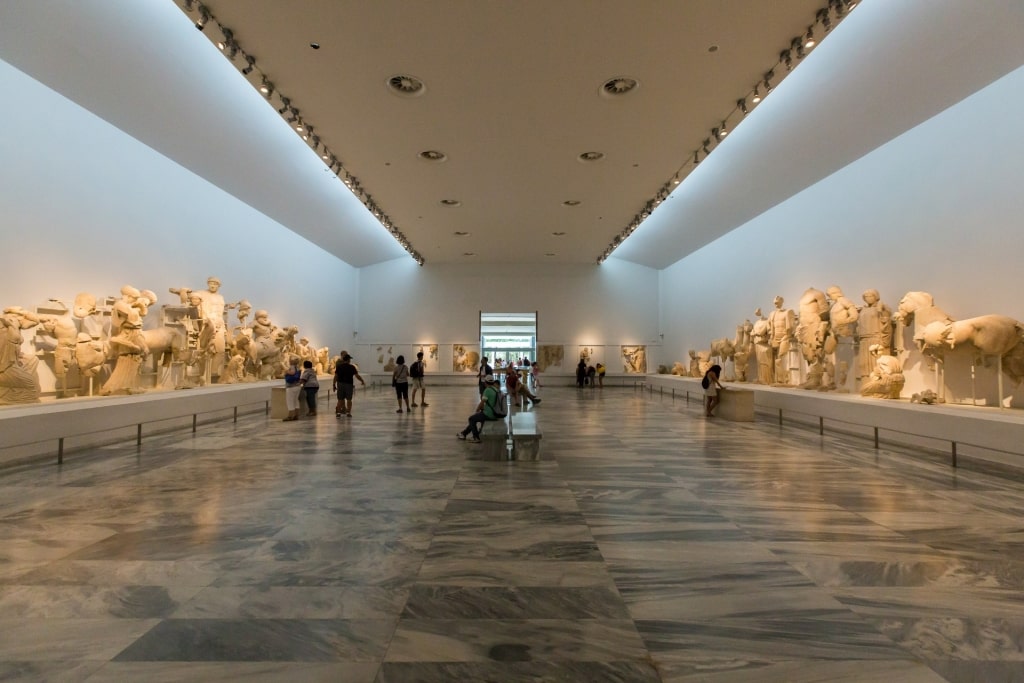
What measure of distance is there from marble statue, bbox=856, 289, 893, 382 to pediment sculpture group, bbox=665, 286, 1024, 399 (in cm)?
2

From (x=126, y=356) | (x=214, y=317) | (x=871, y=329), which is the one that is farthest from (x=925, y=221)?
(x=214, y=317)

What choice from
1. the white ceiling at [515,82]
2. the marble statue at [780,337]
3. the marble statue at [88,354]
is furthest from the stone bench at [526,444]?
the marble statue at [780,337]

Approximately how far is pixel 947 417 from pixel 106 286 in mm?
16773

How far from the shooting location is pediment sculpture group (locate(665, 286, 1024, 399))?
815 cm

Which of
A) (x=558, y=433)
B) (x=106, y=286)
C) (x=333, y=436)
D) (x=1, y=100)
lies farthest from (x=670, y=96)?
(x=106, y=286)

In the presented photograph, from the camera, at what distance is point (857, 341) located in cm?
1184

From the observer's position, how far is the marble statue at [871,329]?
1074 centimetres

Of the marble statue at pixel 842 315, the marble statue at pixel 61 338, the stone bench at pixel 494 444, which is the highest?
the marble statue at pixel 842 315

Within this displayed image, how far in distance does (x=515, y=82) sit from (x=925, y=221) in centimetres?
919

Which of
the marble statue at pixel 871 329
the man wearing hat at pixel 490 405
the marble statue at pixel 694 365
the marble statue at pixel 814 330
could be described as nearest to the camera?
the man wearing hat at pixel 490 405

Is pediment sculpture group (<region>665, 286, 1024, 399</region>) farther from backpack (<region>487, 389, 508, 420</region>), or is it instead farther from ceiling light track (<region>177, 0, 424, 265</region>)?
ceiling light track (<region>177, 0, 424, 265</region>)

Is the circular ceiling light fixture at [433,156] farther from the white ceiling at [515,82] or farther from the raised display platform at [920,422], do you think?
the raised display platform at [920,422]

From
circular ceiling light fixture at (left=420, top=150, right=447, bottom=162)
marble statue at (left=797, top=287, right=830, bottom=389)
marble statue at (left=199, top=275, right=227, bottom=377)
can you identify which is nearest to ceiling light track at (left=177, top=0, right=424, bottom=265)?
circular ceiling light fixture at (left=420, top=150, right=447, bottom=162)

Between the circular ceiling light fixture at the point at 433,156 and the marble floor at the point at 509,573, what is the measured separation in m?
9.04
